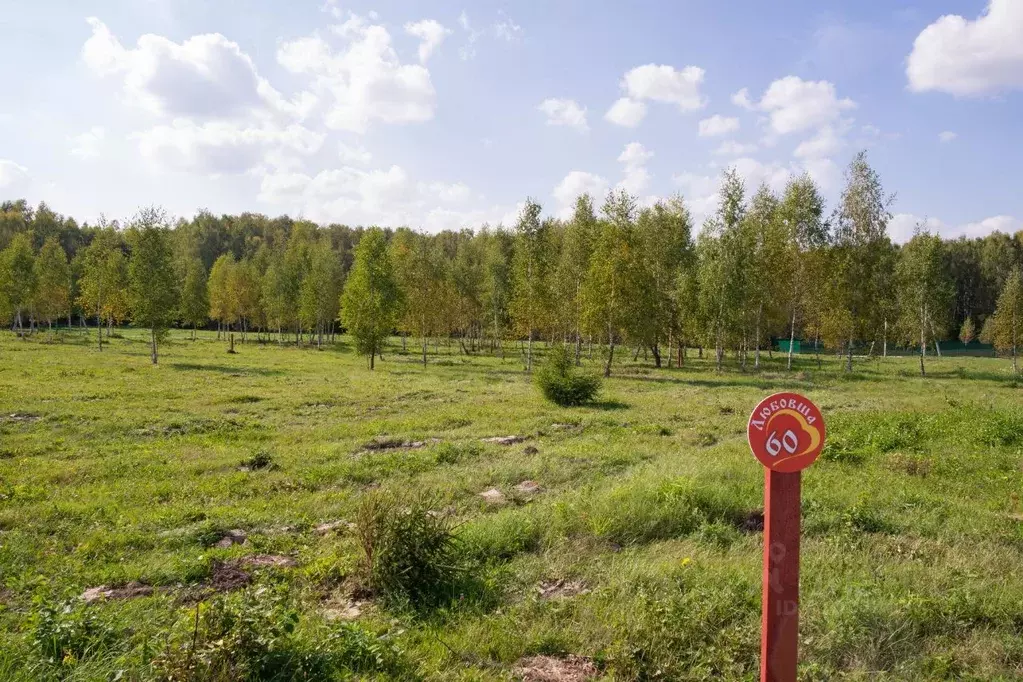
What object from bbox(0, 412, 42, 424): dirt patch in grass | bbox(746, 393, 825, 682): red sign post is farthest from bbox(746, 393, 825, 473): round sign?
bbox(0, 412, 42, 424): dirt patch in grass

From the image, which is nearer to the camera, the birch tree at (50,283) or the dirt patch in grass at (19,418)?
the dirt patch in grass at (19,418)

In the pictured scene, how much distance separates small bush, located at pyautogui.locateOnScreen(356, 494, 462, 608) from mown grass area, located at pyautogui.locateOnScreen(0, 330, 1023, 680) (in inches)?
2.7

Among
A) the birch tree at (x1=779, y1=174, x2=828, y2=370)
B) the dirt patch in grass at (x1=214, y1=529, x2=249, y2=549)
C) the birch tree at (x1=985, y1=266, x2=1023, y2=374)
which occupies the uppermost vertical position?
the birch tree at (x1=779, y1=174, x2=828, y2=370)

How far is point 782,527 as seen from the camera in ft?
14.6

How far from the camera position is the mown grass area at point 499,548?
18.0 feet

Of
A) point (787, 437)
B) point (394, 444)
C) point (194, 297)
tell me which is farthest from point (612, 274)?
point (194, 297)

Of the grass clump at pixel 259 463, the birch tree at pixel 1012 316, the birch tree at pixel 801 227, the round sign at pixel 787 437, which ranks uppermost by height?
the birch tree at pixel 801 227

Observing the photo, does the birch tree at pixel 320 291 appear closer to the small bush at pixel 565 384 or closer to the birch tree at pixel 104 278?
the birch tree at pixel 104 278

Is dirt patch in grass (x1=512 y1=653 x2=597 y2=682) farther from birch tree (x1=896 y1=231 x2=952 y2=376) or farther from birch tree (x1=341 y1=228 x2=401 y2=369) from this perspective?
birch tree (x1=896 y1=231 x2=952 y2=376)

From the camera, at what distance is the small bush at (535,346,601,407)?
25.5m

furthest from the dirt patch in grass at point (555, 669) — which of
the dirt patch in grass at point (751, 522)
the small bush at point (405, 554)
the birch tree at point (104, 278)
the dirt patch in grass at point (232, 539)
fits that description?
the birch tree at point (104, 278)

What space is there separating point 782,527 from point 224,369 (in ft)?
136

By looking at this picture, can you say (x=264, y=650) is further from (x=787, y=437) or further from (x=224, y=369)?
(x=224, y=369)

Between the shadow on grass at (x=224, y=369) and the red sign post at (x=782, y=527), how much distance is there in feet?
121
